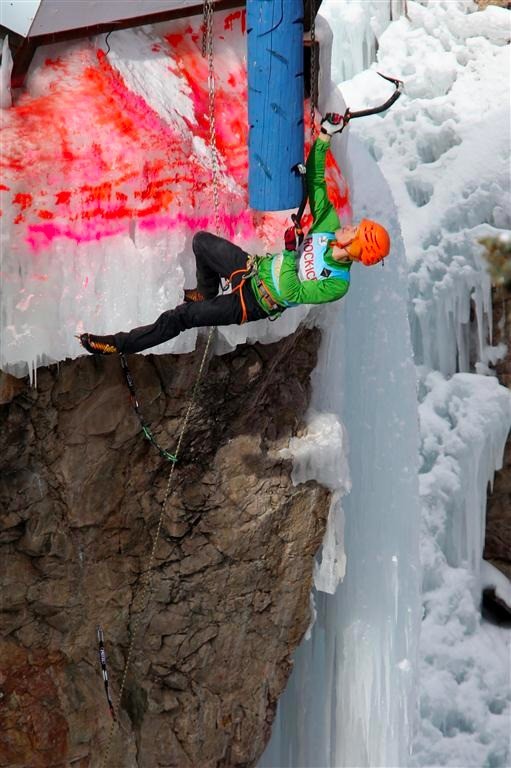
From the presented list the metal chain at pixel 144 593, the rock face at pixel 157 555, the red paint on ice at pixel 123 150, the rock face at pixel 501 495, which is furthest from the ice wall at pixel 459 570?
the red paint on ice at pixel 123 150

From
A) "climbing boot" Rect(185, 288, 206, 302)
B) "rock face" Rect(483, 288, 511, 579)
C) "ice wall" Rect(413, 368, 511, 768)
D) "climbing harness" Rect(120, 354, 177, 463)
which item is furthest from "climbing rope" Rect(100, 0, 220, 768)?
"rock face" Rect(483, 288, 511, 579)

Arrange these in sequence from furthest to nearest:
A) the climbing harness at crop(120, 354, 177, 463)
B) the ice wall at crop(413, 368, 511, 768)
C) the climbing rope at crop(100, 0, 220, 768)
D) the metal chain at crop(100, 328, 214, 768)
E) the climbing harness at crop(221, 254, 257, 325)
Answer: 1. the ice wall at crop(413, 368, 511, 768)
2. the metal chain at crop(100, 328, 214, 768)
3. the climbing harness at crop(120, 354, 177, 463)
4. the climbing rope at crop(100, 0, 220, 768)
5. the climbing harness at crop(221, 254, 257, 325)

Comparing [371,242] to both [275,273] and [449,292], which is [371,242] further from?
[449,292]

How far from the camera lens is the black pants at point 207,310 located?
15.0ft

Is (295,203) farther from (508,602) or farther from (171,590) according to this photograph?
(508,602)

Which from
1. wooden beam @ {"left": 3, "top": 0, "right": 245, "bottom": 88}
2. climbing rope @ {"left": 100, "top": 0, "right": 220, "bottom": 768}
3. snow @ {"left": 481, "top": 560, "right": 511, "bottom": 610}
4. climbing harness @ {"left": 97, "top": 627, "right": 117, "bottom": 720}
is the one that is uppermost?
wooden beam @ {"left": 3, "top": 0, "right": 245, "bottom": 88}

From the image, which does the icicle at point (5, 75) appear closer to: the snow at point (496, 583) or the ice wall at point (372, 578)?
the ice wall at point (372, 578)

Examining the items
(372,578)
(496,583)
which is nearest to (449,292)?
(496,583)

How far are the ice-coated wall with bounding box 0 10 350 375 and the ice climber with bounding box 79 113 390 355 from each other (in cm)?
19

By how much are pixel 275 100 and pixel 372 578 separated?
10.1 ft

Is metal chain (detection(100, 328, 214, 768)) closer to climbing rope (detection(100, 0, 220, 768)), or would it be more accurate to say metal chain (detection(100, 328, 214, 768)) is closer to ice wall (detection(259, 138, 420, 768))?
climbing rope (detection(100, 0, 220, 768))

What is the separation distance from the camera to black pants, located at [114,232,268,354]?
4559 mm

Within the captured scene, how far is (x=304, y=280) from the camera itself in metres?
4.41

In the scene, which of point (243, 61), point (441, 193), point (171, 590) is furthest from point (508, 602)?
point (243, 61)
